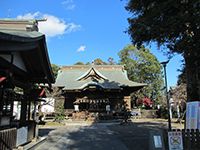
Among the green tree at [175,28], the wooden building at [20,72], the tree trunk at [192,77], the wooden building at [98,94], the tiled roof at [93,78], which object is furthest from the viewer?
the tiled roof at [93,78]

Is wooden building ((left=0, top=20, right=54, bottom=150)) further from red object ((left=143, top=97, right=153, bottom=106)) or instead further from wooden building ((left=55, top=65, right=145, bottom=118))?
red object ((left=143, top=97, right=153, bottom=106))

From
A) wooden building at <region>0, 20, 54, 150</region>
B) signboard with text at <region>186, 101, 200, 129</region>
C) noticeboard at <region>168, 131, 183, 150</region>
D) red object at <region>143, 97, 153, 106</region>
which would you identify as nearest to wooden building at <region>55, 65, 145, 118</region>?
red object at <region>143, 97, 153, 106</region>

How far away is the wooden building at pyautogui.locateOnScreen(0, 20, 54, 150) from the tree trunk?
21.5 feet

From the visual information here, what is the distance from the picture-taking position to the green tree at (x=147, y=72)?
48656mm

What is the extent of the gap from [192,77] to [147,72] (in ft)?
117

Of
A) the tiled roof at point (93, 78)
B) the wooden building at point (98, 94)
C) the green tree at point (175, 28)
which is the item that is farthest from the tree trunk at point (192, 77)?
the tiled roof at point (93, 78)

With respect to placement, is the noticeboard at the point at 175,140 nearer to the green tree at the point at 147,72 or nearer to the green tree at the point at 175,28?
the green tree at the point at 175,28

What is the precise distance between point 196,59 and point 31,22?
772 centimetres

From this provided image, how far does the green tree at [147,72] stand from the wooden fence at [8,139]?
40643 millimetres

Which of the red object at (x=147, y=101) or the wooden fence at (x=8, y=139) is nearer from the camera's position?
the wooden fence at (x=8, y=139)

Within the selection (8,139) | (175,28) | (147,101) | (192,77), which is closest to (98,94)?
(147,101)

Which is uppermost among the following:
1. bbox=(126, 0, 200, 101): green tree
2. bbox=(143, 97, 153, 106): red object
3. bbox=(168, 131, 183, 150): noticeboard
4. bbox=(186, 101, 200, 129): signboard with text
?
bbox=(126, 0, 200, 101): green tree

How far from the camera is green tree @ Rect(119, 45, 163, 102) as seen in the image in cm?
4866

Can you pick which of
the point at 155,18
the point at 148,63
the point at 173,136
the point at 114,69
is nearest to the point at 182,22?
the point at 155,18
